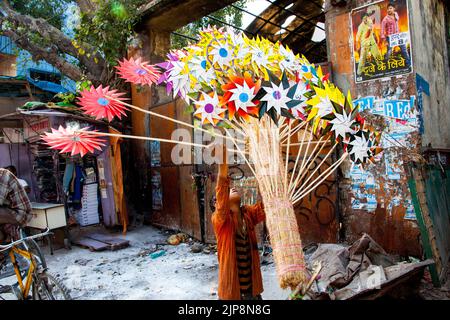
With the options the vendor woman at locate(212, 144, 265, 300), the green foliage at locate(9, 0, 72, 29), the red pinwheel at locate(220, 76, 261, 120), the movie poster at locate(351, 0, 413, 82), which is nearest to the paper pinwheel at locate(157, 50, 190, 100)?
the red pinwheel at locate(220, 76, 261, 120)

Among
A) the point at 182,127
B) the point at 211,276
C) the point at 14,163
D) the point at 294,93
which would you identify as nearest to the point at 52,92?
the point at 14,163

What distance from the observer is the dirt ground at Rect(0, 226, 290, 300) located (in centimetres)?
471

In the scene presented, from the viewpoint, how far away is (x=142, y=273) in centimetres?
559

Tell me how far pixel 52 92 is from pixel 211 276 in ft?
36.7

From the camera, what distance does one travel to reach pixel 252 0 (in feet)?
33.8

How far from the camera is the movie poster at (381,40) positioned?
188 inches

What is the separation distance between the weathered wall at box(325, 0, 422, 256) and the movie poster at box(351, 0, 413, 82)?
10 centimetres

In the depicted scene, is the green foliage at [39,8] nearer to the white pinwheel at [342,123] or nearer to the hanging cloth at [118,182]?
the hanging cloth at [118,182]

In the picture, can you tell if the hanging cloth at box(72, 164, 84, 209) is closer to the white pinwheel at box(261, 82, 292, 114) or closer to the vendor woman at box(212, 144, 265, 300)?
the vendor woman at box(212, 144, 265, 300)

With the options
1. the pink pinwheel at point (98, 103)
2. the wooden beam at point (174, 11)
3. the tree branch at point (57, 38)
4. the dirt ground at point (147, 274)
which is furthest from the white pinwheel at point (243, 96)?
the tree branch at point (57, 38)

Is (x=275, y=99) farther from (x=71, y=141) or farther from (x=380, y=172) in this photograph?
(x=380, y=172)

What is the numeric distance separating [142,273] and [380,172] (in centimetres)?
403
